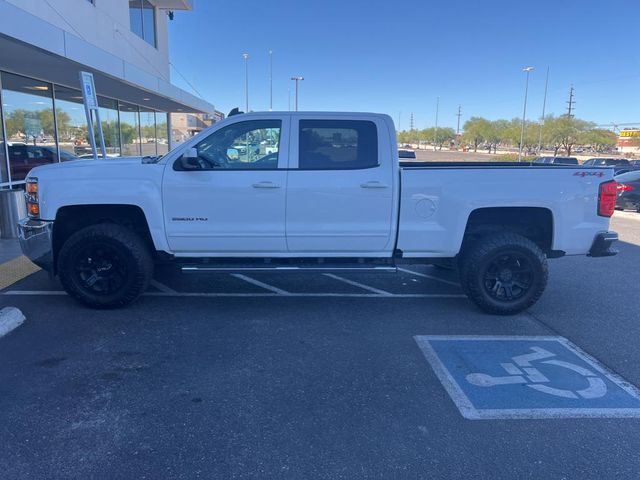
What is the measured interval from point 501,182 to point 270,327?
113 inches

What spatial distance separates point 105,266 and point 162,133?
2190 cm

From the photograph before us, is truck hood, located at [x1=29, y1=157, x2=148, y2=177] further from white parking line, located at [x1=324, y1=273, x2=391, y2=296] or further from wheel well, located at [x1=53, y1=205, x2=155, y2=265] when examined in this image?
white parking line, located at [x1=324, y1=273, x2=391, y2=296]

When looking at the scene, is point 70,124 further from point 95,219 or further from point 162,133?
point 95,219

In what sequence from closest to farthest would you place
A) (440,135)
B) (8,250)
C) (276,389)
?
(276,389) → (8,250) → (440,135)

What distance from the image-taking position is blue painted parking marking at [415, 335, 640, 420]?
140 inches

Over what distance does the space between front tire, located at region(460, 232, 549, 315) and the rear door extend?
0.97 metres

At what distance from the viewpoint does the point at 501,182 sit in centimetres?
524

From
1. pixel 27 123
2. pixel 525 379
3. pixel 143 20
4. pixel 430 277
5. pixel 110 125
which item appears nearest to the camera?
pixel 525 379

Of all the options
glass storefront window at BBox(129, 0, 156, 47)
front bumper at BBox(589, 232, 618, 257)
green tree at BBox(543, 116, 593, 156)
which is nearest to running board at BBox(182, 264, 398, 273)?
front bumper at BBox(589, 232, 618, 257)

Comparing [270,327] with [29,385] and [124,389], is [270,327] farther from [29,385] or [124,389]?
[29,385]

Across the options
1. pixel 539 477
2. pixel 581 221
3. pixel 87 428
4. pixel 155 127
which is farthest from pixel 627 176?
pixel 155 127

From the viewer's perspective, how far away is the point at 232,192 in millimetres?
5164

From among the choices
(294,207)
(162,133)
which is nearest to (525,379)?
(294,207)

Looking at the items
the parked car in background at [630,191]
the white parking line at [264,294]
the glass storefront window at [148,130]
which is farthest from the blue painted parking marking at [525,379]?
the glass storefront window at [148,130]
